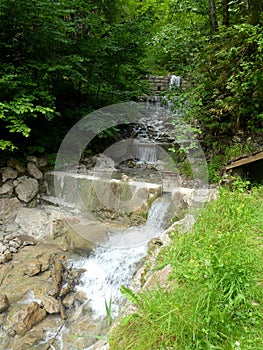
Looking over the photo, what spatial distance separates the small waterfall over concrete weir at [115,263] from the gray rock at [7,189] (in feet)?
7.31

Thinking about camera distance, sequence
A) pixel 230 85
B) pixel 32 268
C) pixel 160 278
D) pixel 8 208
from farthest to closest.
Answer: pixel 8 208 → pixel 230 85 → pixel 32 268 → pixel 160 278

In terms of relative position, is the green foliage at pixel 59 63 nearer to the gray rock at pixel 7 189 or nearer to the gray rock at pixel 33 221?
the gray rock at pixel 7 189

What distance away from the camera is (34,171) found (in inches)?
216

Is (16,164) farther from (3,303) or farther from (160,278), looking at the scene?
(160,278)

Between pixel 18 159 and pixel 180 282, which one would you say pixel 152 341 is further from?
pixel 18 159

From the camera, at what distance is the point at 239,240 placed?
2.22 m

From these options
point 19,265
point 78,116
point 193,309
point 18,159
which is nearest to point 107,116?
point 78,116

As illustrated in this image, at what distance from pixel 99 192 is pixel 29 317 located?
8.09ft

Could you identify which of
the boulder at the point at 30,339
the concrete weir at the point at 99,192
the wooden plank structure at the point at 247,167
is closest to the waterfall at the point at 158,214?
the concrete weir at the point at 99,192

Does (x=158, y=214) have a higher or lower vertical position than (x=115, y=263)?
higher

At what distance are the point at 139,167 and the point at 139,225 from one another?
7.69ft

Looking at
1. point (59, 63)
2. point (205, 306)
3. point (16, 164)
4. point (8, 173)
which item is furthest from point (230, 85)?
point (8, 173)

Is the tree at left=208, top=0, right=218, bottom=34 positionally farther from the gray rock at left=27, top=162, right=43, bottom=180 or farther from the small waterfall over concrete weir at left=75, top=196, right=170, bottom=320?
the gray rock at left=27, top=162, right=43, bottom=180

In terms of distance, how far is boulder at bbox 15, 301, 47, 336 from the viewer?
2.86 meters
